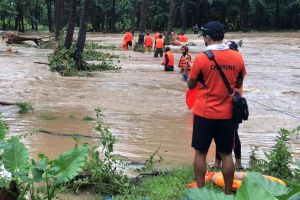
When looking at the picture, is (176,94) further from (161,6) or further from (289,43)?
(161,6)

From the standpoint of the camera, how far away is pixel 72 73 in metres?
17.3

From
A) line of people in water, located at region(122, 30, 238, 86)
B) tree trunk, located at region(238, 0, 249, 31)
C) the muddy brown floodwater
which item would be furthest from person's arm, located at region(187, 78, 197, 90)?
tree trunk, located at region(238, 0, 249, 31)

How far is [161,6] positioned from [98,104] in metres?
48.0

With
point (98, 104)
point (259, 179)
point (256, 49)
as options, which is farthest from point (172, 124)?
point (256, 49)

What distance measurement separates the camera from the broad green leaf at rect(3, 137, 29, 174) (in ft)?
12.9

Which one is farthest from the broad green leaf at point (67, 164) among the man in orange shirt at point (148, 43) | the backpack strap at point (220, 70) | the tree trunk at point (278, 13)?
the tree trunk at point (278, 13)

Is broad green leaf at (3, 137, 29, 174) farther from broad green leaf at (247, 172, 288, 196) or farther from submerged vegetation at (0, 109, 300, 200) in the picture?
broad green leaf at (247, 172, 288, 196)

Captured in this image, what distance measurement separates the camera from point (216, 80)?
15.9ft

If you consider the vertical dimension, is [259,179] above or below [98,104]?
above

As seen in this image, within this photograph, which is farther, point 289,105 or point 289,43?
point 289,43

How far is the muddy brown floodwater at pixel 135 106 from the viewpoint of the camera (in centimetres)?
810

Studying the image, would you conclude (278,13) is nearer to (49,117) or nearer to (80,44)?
(80,44)

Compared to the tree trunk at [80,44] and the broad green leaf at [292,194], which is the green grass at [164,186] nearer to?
the broad green leaf at [292,194]

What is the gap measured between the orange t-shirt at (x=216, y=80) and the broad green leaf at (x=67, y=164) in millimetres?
1455
